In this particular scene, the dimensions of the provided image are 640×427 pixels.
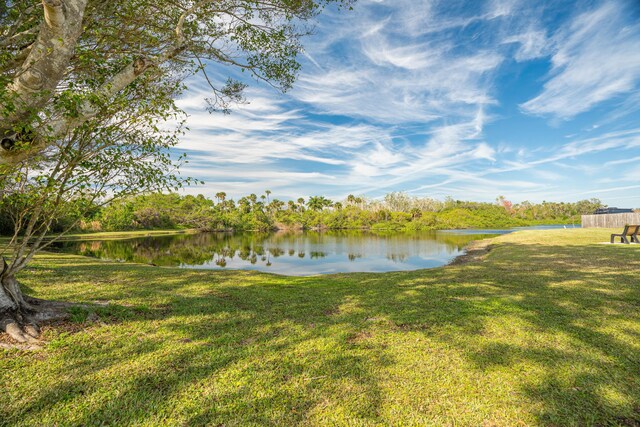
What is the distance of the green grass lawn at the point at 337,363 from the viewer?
3.01 m

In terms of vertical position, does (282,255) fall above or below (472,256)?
below

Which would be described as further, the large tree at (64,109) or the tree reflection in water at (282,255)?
the tree reflection in water at (282,255)

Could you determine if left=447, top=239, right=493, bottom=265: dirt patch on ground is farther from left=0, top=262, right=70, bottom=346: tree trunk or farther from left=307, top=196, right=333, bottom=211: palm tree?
left=307, top=196, right=333, bottom=211: palm tree

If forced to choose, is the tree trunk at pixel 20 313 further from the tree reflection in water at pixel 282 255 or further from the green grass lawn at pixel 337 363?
the tree reflection in water at pixel 282 255

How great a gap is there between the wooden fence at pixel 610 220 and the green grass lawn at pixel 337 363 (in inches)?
1441

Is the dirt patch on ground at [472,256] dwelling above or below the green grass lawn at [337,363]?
below

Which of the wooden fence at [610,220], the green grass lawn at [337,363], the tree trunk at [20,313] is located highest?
the wooden fence at [610,220]

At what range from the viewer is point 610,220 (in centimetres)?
3453

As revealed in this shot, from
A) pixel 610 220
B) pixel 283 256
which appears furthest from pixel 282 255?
pixel 610 220

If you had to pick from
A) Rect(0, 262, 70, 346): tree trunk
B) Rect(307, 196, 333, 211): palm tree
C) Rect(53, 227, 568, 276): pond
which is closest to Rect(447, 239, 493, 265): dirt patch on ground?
Rect(53, 227, 568, 276): pond

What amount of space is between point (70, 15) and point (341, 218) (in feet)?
345

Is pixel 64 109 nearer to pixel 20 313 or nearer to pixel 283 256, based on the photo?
pixel 20 313

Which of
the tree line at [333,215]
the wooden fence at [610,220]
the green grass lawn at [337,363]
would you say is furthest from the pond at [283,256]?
the tree line at [333,215]

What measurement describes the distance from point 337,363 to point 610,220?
152ft
